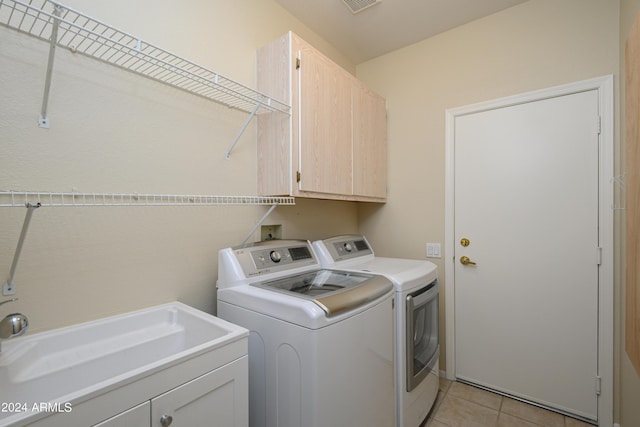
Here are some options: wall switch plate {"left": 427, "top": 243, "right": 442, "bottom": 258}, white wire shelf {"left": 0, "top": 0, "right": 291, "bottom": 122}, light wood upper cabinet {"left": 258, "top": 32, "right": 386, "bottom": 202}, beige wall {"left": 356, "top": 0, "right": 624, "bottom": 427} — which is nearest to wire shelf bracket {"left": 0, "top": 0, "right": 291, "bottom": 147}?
white wire shelf {"left": 0, "top": 0, "right": 291, "bottom": 122}

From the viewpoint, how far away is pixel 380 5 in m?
2.00

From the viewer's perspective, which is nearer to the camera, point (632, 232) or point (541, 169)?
point (632, 232)

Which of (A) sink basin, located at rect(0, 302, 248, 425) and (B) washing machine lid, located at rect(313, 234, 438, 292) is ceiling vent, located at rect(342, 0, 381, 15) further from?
(A) sink basin, located at rect(0, 302, 248, 425)

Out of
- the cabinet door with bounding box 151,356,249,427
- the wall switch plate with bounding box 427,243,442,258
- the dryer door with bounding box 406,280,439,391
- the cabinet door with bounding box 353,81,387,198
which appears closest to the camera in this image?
the cabinet door with bounding box 151,356,249,427

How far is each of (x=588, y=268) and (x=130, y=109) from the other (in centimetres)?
275

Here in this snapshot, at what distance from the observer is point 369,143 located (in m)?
2.33

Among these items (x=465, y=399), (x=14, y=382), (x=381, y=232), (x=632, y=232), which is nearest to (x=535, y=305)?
(x=465, y=399)

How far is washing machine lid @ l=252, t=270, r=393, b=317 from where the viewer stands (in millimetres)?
1161

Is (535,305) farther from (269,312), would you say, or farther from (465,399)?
(269,312)

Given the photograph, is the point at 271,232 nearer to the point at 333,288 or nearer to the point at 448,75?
the point at 333,288

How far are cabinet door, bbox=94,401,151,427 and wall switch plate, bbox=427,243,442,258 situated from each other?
2151 millimetres

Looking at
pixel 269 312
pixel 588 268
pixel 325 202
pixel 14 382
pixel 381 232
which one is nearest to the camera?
pixel 14 382

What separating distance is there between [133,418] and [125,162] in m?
0.99

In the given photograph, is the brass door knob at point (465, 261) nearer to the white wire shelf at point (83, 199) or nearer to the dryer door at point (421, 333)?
the dryer door at point (421, 333)
